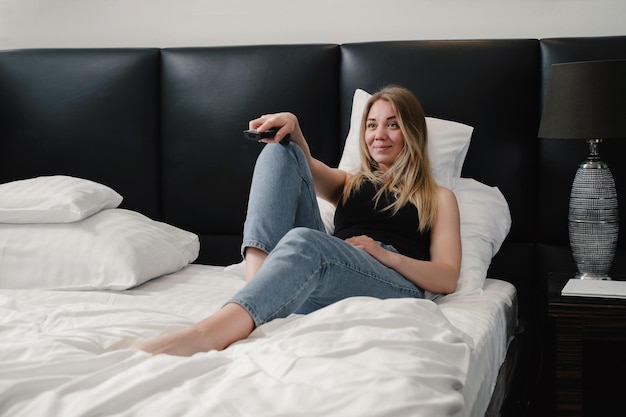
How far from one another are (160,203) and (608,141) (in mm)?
1521

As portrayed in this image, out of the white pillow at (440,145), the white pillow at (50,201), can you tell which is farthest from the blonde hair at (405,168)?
the white pillow at (50,201)

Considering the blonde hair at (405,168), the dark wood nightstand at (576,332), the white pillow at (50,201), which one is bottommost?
the dark wood nightstand at (576,332)

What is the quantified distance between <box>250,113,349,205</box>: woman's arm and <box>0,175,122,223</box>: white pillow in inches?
22.8

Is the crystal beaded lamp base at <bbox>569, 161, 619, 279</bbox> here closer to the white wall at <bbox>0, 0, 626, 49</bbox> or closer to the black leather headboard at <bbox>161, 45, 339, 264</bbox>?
the white wall at <bbox>0, 0, 626, 49</bbox>

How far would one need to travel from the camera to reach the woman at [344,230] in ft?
5.49

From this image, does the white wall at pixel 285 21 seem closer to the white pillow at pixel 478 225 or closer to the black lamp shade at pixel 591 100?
the black lamp shade at pixel 591 100

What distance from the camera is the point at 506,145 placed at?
2643 mm

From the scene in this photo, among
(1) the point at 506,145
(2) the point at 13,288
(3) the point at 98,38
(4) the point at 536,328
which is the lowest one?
(4) the point at 536,328

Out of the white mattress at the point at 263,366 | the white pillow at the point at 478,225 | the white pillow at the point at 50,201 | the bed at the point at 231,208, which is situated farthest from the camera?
the white pillow at the point at 50,201

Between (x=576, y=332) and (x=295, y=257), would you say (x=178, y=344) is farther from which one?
(x=576, y=332)

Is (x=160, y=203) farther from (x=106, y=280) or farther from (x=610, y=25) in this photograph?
(x=610, y=25)

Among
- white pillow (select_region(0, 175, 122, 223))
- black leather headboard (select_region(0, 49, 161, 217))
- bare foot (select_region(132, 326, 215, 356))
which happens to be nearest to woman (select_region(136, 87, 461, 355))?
bare foot (select_region(132, 326, 215, 356))

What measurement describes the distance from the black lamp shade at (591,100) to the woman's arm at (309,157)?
0.64 meters

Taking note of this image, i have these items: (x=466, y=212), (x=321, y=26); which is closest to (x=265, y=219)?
(x=466, y=212)
